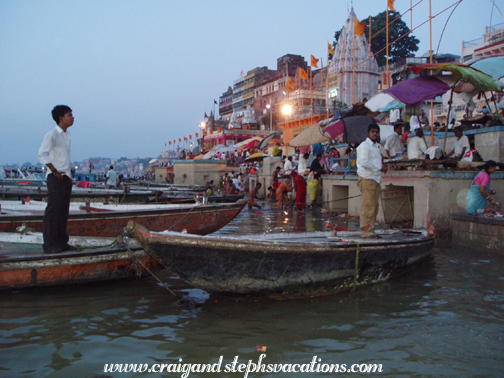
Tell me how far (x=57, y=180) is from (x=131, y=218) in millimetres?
2487

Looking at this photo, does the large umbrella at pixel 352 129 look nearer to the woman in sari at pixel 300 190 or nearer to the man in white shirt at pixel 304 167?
the woman in sari at pixel 300 190

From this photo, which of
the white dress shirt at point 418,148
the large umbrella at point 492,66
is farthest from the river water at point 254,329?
the large umbrella at point 492,66

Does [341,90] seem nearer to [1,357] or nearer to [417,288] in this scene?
[417,288]

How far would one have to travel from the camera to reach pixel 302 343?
11.9ft

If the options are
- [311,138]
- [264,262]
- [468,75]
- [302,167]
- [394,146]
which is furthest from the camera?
[302,167]

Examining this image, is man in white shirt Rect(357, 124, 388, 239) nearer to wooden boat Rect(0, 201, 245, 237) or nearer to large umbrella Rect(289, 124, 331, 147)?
wooden boat Rect(0, 201, 245, 237)

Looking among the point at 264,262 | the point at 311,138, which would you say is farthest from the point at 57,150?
the point at 311,138

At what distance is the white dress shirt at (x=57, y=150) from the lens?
203 inches

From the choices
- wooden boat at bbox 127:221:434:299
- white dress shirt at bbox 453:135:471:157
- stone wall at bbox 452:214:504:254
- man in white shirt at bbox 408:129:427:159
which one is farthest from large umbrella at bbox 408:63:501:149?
wooden boat at bbox 127:221:434:299

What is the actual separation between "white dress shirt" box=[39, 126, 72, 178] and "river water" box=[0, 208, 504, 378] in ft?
5.39

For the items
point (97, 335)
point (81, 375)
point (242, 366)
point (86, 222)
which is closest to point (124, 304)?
point (97, 335)

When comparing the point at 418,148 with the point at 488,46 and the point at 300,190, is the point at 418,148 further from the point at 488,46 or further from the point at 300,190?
the point at 488,46

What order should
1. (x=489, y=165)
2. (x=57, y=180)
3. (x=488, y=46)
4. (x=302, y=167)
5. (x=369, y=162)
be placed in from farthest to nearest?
1. (x=488, y=46)
2. (x=302, y=167)
3. (x=489, y=165)
4. (x=369, y=162)
5. (x=57, y=180)

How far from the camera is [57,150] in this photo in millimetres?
5328
